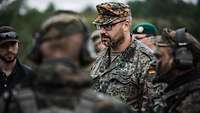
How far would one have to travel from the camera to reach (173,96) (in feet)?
21.7

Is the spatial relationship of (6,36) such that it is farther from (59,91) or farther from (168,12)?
(168,12)

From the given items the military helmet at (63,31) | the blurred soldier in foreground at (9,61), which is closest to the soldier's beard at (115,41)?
the blurred soldier in foreground at (9,61)

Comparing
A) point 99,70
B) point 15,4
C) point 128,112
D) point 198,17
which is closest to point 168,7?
point 198,17

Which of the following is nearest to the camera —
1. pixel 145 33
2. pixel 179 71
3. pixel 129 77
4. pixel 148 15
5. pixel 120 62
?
A: pixel 179 71

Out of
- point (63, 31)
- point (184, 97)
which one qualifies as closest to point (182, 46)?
point (184, 97)

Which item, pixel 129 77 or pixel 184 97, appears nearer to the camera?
pixel 184 97

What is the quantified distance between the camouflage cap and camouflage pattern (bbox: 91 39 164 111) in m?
0.37

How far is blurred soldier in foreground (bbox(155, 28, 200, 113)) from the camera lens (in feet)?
21.6

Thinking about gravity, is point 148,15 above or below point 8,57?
below

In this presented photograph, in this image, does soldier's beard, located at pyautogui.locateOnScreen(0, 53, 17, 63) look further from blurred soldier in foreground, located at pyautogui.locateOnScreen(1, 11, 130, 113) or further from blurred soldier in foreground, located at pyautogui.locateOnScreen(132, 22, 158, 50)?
blurred soldier in foreground, located at pyautogui.locateOnScreen(1, 11, 130, 113)

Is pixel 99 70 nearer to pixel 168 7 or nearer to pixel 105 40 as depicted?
pixel 105 40

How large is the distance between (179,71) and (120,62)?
2221mm

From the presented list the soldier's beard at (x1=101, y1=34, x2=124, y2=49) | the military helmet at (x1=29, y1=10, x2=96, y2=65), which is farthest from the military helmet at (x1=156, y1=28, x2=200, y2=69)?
the soldier's beard at (x1=101, y1=34, x2=124, y2=49)

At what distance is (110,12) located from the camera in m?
8.99
